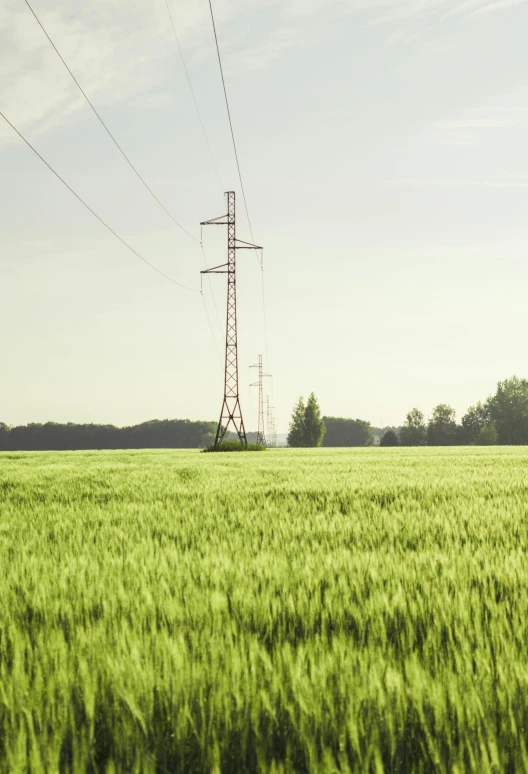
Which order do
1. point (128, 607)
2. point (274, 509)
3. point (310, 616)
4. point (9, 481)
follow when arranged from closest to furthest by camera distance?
1. point (310, 616)
2. point (128, 607)
3. point (274, 509)
4. point (9, 481)

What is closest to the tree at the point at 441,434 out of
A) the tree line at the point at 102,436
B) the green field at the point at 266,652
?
the tree line at the point at 102,436

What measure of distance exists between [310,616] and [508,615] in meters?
0.88

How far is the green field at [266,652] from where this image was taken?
4.58ft

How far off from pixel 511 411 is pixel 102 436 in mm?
96964

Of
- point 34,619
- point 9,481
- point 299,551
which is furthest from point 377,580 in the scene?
point 9,481

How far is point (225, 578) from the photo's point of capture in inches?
121

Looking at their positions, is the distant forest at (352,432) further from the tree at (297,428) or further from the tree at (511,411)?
the tree at (297,428)

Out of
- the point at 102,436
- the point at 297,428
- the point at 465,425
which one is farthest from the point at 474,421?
the point at 102,436

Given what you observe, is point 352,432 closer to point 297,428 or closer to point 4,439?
point 297,428

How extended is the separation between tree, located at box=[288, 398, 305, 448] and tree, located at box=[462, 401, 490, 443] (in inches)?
1431

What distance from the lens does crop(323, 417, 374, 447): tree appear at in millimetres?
168625

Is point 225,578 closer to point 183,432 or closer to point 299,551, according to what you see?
point 299,551

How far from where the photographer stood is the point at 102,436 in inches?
5640

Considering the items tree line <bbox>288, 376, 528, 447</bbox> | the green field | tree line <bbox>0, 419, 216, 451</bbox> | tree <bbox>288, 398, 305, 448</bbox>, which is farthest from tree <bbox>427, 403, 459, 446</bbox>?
A: the green field
